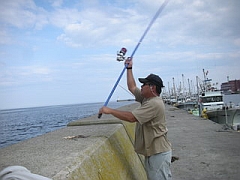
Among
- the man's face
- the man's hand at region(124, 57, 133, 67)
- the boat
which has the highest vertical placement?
the man's hand at region(124, 57, 133, 67)

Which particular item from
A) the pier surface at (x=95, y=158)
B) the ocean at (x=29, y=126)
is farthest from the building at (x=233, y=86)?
the pier surface at (x=95, y=158)

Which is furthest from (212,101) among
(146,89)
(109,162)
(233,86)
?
(233,86)

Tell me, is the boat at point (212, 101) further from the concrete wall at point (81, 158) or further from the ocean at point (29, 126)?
the concrete wall at point (81, 158)

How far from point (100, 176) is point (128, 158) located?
43.3 inches

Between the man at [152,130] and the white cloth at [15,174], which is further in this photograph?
the man at [152,130]

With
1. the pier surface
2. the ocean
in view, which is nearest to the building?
the ocean

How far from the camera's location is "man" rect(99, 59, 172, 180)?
8.96 feet

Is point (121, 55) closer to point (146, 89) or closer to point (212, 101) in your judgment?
point (146, 89)

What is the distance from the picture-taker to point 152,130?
9.39ft

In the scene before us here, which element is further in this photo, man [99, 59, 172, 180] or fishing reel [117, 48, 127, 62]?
fishing reel [117, 48, 127, 62]

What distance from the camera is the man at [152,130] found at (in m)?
2.73

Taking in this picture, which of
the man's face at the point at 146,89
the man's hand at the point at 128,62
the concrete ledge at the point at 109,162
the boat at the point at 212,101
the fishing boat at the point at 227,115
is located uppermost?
the man's hand at the point at 128,62

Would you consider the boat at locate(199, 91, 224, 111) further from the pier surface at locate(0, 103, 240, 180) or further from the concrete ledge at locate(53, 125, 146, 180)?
the concrete ledge at locate(53, 125, 146, 180)

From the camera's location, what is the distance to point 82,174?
204 cm
